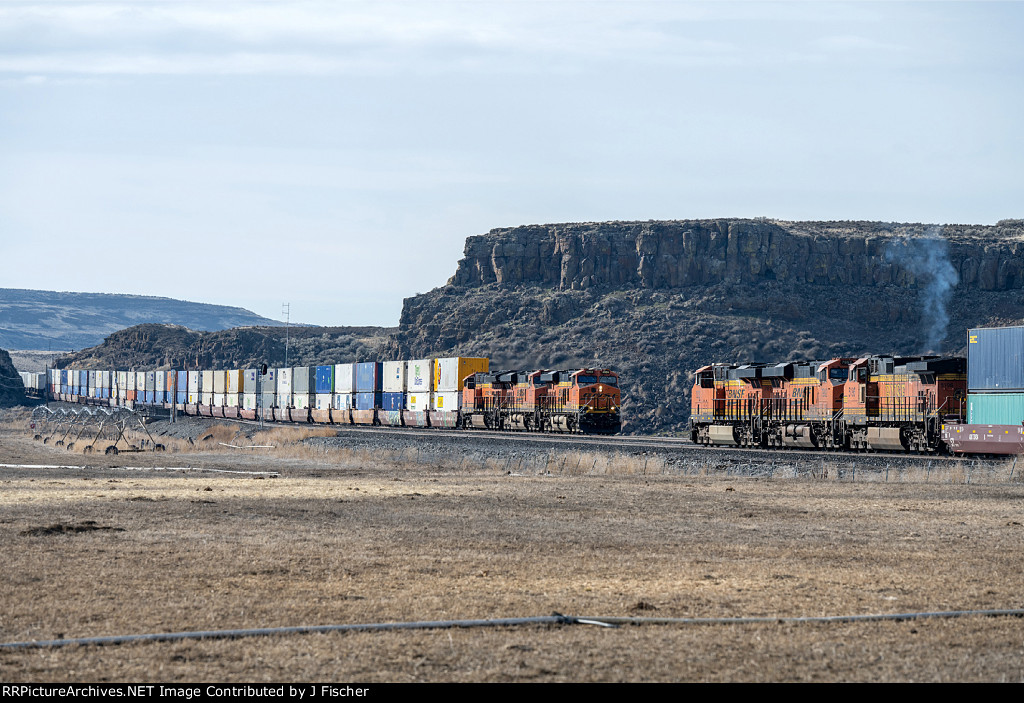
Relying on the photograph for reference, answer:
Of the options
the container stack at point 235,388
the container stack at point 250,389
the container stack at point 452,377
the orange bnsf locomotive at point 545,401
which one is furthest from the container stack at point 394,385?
the container stack at point 235,388

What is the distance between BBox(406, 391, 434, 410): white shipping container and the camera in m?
76.8

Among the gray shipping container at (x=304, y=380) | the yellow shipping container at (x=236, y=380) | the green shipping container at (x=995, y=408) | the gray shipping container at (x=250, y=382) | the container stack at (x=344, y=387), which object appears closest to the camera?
the green shipping container at (x=995, y=408)

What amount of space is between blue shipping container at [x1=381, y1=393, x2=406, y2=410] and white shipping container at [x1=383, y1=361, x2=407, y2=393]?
0.30 meters

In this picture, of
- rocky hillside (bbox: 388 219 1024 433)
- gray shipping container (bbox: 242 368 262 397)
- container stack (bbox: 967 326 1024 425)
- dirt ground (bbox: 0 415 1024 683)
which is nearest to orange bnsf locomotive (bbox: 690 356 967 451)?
container stack (bbox: 967 326 1024 425)

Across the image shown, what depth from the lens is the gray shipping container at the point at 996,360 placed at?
115 ft

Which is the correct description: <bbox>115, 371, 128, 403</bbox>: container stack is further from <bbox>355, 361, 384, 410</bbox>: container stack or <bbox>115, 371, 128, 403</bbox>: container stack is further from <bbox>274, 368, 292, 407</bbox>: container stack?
<bbox>355, 361, 384, 410</bbox>: container stack

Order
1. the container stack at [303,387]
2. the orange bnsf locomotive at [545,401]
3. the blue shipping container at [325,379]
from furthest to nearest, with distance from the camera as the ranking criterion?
the container stack at [303,387], the blue shipping container at [325,379], the orange bnsf locomotive at [545,401]

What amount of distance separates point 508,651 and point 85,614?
425 centimetres

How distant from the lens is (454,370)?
74000 mm

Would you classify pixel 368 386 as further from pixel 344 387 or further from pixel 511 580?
pixel 511 580

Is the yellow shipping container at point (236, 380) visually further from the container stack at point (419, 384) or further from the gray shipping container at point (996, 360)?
the gray shipping container at point (996, 360)

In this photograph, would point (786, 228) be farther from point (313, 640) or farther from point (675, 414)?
point (313, 640)

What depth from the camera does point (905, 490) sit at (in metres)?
27.0

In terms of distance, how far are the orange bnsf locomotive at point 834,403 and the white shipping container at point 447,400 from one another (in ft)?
70.4
